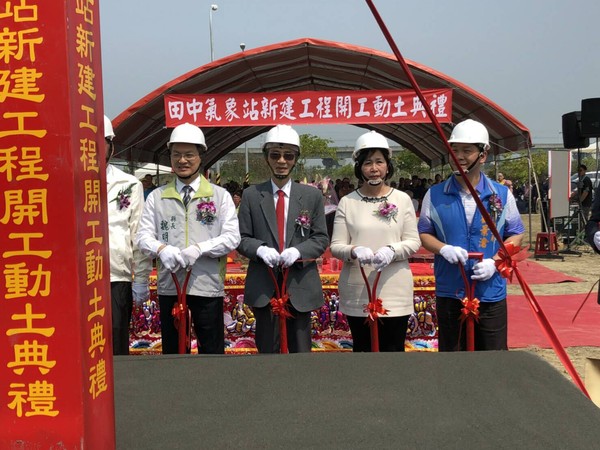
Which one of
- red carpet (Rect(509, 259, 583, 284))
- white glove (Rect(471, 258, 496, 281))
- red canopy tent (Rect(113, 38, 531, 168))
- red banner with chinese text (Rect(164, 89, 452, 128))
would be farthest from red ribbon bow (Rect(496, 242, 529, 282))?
red carpet (Rect(509, 259, 583, 284))

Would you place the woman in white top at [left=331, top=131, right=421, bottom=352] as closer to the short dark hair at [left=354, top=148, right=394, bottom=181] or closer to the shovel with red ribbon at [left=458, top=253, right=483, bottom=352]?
the short dark hair at [left=354, top=148, right=394, bottom=181]

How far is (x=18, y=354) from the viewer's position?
809 millimetres

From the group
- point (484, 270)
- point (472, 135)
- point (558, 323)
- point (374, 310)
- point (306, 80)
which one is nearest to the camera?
Answer: point (484, 270)

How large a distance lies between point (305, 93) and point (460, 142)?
167 inches

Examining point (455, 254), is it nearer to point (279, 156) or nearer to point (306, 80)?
point (279, 156)

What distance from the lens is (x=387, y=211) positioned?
2.65 meters

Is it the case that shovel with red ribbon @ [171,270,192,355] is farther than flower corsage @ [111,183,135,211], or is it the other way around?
flower corsage @ [111,183,135,211]

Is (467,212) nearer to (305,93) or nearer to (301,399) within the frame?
(301,399)

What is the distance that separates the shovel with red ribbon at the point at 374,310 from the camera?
2572 mm

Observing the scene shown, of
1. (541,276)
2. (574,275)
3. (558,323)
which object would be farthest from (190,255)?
(574,275)

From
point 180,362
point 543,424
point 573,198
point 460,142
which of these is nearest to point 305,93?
point 460,142

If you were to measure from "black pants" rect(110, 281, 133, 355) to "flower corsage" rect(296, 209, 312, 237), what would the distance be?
84cm

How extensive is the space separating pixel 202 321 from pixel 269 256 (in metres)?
0.44

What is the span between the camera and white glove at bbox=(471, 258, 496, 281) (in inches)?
92.4
